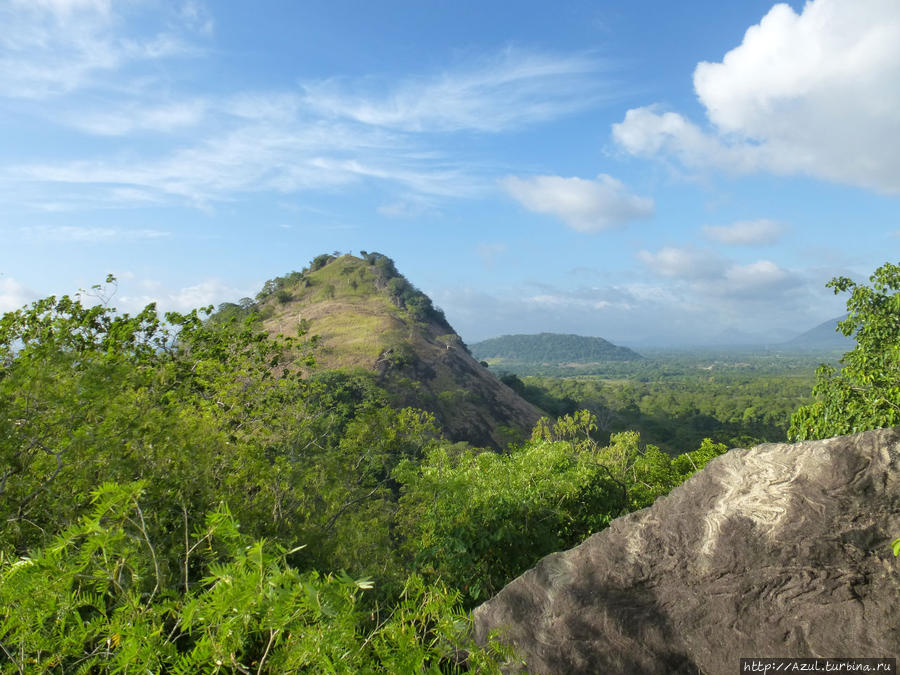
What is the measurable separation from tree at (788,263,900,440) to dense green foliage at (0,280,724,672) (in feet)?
12.9

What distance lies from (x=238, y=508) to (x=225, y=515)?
5.14m

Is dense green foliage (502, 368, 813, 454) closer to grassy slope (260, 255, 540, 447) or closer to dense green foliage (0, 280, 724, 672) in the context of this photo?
grassy slope (260, 255, 540, 447)

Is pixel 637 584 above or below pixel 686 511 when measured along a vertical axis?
below

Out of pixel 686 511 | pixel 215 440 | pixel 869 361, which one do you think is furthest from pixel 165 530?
pixel 869 361

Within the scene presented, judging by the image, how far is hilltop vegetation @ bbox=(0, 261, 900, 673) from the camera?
228 centimetres

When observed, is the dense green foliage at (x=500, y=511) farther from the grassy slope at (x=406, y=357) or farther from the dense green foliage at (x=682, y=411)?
the dense green foliage at (x=682, y=411)

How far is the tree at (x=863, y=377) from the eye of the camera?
30.9 feet

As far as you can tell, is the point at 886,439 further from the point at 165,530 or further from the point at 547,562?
the point at 165,530

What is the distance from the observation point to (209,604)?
7.34 ft

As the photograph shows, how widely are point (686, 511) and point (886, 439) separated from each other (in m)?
2.15

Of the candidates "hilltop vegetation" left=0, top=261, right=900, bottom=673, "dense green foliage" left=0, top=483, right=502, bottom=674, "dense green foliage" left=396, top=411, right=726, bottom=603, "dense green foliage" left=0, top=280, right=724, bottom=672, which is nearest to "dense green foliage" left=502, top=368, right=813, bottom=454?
"dense green foliage" left=396, top=411, right=726, bottom=603

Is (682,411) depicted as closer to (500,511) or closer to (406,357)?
(406,357)

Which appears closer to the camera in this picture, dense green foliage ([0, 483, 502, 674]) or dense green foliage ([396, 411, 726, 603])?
dense green foliage ([0, 483, 502, 674])

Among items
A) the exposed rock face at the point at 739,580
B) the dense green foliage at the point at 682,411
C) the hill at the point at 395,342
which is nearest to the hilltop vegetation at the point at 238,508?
the exposed rock face at the point at 739,580
